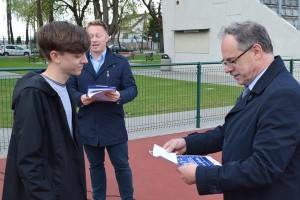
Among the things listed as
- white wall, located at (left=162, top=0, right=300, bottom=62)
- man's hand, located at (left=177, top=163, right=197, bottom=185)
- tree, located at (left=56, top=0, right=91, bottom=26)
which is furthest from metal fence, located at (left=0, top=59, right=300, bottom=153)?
tree, located at (left=56, top=0, right=91, bottom=26)

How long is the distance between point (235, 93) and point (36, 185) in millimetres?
7500

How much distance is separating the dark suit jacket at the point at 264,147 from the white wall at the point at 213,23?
45.8ft

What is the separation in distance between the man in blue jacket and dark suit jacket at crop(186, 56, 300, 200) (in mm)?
1851

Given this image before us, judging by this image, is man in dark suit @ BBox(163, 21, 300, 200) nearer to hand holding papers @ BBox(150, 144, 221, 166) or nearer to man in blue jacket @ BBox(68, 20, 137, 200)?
hand holding papers @ BBox(150, 144, 221, 166)

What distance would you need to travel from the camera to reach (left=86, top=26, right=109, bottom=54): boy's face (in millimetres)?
3803

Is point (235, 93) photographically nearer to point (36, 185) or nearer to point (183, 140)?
point (183, 140)

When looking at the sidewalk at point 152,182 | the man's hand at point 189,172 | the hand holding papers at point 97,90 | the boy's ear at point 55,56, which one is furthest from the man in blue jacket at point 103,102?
the man's hand at point 189,172

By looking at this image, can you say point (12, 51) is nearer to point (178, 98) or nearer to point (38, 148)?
point (178, 98)

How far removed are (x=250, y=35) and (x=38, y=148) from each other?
127 cm

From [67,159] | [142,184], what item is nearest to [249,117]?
[67,159]

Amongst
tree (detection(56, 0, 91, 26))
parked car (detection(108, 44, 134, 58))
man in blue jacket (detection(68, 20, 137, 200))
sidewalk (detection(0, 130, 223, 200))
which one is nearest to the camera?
man in blue jacket (detection(68, 20, 137, 200))

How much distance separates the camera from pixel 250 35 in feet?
6.76

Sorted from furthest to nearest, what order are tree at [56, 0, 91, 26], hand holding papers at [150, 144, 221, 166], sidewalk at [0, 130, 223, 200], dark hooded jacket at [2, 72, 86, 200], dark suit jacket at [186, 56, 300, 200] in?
tree at [56, 0, 91, 26] → sidewalk at [0, 130, 223, 200] → hand holding papers at [150, 144, 221, 166] → dark hooded jacket at [2, 72, 86, 200] → dark suit jacket at [186, 56, 300, 200]

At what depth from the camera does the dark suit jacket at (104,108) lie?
3.90m
